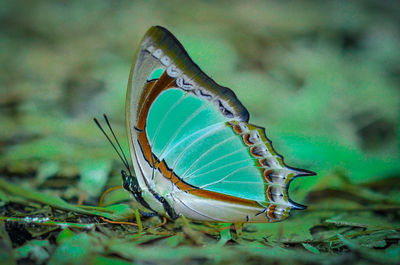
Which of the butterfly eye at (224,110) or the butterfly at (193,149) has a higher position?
the butterfly eye at (224,110)

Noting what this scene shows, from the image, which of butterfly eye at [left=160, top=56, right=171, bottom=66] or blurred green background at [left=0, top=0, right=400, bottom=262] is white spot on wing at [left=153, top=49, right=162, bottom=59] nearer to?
butterfly eye at [left=160, top=56, right=171, bottom=66]

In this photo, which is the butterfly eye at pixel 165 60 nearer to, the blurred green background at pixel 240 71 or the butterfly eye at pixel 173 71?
the butterfly eye at pixel 173 71

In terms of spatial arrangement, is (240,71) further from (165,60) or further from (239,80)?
(165,60)

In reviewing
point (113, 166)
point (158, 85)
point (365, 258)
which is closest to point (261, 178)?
point (365, 258)

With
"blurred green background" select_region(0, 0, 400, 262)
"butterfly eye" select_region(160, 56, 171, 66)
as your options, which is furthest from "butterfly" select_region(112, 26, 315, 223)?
"blurred green background" select_region(0, 0, 400, 262)

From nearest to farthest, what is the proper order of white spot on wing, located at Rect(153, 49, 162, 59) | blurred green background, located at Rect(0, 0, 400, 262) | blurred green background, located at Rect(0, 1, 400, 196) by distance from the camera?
white spot on wing, located at Rect(153, 49, 162, 59)
blurred green background, located at Rect(0, 0, 400, 262)
blurred green background, located at Rect(0, 1, 400, 196)

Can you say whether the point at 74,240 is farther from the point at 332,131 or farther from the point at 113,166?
the point at 332,131

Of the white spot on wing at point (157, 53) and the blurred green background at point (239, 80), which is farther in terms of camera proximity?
the blurred green background at point (239, 80)

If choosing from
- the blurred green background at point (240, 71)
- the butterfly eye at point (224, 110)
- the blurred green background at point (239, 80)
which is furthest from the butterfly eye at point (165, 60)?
the blurred green background at point (240, 71)
